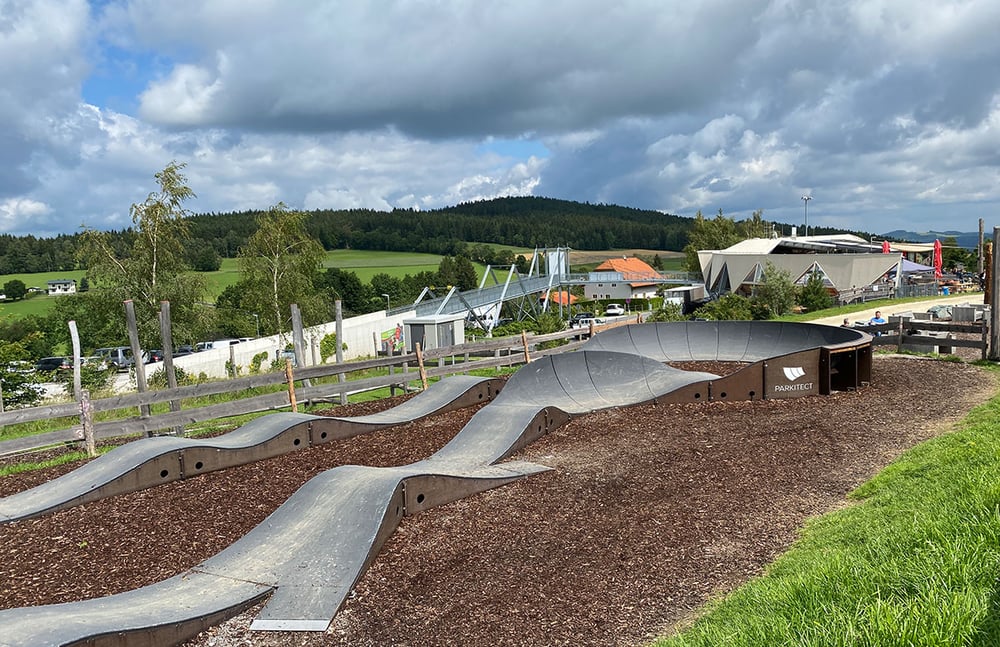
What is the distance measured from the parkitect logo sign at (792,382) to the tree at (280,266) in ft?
43.5

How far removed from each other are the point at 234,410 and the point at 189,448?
10.2ft

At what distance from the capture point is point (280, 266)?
20.2m

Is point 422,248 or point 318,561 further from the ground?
point 422,248

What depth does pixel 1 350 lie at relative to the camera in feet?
55.6

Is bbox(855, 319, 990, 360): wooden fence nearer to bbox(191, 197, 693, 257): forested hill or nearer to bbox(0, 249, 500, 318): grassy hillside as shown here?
bbox(0, 249, 500, 318): grassy hillside

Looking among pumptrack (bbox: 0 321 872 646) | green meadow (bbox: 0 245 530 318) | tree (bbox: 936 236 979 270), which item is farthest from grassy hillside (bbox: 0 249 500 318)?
pumptrack (bbox: 0 321 872 646)

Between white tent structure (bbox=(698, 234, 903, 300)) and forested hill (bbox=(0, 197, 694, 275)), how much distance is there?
152ft

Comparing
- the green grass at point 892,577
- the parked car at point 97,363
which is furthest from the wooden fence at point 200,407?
the green grass at point 892,577

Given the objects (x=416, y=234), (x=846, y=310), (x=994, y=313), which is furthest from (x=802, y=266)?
(x=416, y=234)

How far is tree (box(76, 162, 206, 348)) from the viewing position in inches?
627

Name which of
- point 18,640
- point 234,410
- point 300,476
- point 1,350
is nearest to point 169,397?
point 234,410

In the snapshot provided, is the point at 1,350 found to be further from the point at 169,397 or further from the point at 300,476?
the point at 300,476

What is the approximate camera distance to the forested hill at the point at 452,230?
11619 cm

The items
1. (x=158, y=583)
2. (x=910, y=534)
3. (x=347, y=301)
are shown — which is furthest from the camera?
(x=347, y=301)
